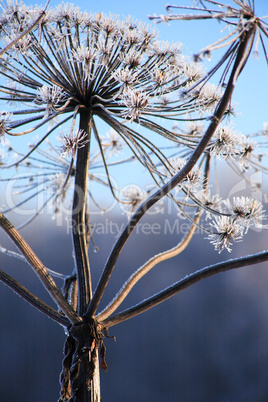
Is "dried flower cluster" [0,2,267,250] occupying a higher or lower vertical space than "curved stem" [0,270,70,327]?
higher

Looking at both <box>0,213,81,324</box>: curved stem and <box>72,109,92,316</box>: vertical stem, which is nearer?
<box>0,213,81,324</box>: curved stem

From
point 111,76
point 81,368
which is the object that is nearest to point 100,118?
point 111,76

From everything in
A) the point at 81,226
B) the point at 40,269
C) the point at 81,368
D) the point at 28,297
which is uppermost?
the point at 81,226

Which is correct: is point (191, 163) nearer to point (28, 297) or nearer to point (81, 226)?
point (81, 226)

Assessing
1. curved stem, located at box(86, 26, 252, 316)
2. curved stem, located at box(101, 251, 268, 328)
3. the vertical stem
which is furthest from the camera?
→ the vertical stem

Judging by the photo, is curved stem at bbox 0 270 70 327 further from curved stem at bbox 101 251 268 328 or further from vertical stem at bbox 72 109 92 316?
curved stem at bbox 101 251 268 328

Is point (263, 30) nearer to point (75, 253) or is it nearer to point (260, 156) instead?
point (75, 253)

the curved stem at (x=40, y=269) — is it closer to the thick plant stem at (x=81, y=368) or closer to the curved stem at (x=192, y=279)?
the thick plant stem at (x=81, y=368)
